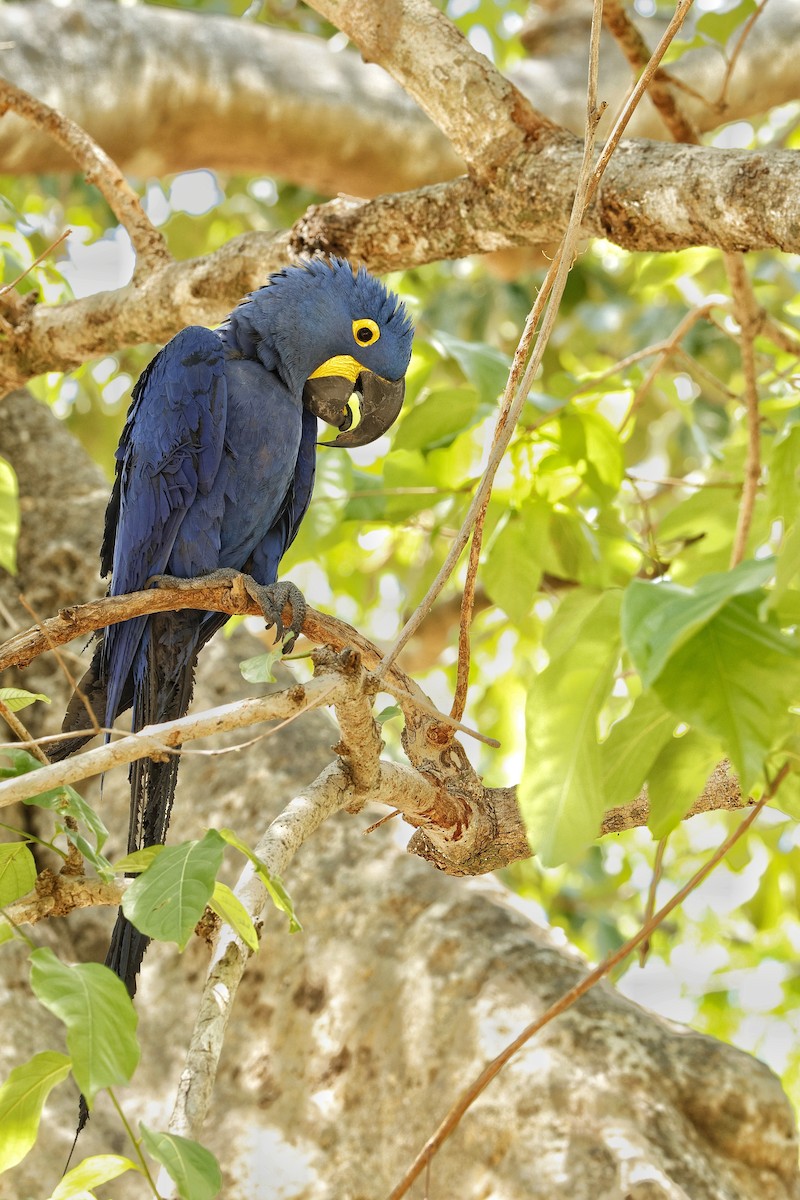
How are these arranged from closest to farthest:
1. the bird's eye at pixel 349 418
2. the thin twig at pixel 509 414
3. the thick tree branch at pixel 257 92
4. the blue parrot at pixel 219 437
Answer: the thin twig at pixel 509 414
the blue parrot at pixel 219 437
the bird's eye at pixel 349 418
the thick tree branch at pixel 257 92

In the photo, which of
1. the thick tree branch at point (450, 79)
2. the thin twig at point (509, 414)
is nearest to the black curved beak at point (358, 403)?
the thick tree branch at point (450, 79)

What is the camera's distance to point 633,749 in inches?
34.6

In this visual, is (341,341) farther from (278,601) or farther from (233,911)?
(233,911)

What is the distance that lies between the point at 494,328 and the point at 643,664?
396 cm

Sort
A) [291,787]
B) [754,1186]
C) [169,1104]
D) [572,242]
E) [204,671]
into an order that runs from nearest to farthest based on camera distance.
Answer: [572,242] < [754,1186] < [169,1104] < [291,787] < [204,671]

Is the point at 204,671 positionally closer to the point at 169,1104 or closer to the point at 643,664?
the point at 169,1104

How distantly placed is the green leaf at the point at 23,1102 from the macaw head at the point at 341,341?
1413 mm

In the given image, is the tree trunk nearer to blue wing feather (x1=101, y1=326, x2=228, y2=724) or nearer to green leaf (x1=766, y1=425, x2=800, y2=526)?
blue wing feather (x1=101, y1=326, x2=228, y2=724)

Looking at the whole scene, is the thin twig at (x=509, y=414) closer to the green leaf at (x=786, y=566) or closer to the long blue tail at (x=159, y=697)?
the green leaf at (x=786, y=566)

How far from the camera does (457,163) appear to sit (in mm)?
3988

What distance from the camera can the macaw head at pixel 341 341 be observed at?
2051 millimetres

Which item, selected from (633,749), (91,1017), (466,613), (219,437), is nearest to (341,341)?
(219,437)

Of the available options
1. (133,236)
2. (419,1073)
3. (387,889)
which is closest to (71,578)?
(133,236)

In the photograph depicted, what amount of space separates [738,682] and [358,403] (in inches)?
64.2
